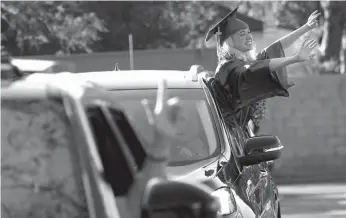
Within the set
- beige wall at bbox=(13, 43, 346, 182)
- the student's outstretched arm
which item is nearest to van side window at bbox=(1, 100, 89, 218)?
the student's outstretched arm

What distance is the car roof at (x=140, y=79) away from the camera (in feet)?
22.4

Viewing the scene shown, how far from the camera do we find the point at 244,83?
7.31 m

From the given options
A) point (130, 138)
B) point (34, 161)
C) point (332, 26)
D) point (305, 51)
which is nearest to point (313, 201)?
point (305, 51)

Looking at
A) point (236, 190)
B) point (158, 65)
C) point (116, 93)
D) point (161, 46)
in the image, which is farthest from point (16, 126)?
point (161, 46)

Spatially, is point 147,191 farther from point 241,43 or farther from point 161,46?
point 161,46

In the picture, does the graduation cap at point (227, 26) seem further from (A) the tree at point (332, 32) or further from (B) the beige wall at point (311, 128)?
(A) the tree at point (332, 32)

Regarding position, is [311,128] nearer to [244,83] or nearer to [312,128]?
[312,128]

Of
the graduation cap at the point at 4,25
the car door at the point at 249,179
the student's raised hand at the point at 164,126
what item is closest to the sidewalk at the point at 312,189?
the car door at the point at 249,179

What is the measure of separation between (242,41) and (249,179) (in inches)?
55.5

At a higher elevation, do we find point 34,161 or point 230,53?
point 34,161

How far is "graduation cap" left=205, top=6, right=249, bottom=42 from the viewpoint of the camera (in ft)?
25.3

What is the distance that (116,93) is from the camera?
6785 mm

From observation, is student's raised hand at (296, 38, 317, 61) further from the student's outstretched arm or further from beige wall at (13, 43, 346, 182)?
beige wall at (13, 43, 346, 182)

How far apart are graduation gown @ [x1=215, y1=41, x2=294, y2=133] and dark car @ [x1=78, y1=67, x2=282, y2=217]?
24 centimetres
